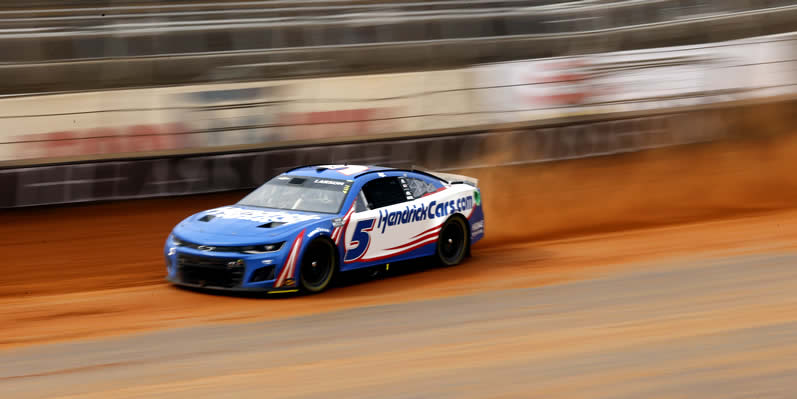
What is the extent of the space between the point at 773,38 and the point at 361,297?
40.3ft

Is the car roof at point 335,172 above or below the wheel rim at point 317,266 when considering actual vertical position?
above

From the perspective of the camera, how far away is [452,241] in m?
11.5

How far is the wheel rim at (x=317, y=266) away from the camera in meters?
9.39

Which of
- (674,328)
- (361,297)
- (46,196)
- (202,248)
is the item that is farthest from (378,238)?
(46,196)

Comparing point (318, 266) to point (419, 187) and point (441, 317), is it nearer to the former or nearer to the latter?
point (441, 317)

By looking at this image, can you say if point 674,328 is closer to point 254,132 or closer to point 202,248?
point 202,248

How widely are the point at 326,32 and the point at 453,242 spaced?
12.9m

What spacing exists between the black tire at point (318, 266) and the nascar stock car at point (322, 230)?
0.01 m

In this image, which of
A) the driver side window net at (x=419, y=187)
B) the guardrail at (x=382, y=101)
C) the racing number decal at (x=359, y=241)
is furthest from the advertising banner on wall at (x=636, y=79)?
the racing number decal at (x=359, y=241)

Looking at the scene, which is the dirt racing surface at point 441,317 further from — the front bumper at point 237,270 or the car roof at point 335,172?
the car roof at point 335,172

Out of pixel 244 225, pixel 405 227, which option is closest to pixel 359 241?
pixel 405 227

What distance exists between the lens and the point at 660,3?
23953 mm

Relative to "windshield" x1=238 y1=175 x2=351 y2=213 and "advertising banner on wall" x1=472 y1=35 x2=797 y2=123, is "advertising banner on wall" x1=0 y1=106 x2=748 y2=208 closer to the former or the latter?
"advertising banner on wall" x1=472 y1=35 x2=797 y2=123

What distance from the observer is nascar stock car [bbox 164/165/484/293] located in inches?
358
